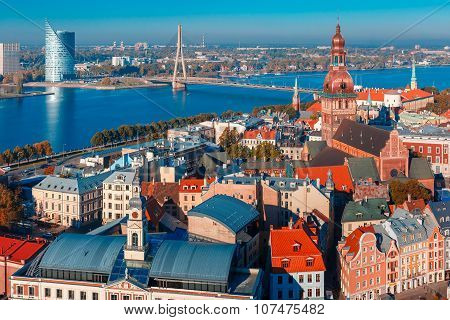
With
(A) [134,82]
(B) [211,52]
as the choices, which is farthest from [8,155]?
(B) [211,52]

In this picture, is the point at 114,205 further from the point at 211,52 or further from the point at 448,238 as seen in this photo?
the point at 211,52

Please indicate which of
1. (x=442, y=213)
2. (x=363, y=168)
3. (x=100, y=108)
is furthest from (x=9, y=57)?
(x=442, y=213)

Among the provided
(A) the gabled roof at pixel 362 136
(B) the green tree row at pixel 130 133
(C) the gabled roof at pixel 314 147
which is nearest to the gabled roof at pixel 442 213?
(A) the gabled roof at pixel 362 136

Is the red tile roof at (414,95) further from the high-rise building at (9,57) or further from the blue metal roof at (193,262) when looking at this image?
the high-rise building at (9,57)

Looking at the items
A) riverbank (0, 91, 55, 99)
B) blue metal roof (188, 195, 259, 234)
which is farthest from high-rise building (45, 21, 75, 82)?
blue metal roof (188, 195, 259, 234)

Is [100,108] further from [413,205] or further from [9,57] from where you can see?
[413,205]

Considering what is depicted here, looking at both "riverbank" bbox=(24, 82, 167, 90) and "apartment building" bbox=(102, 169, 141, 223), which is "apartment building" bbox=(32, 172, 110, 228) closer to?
"apartment building" bbox=(102, 169, 141, 223)

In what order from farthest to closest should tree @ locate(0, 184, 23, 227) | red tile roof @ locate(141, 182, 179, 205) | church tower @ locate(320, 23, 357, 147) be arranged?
church tower @ locate(320, 23, 357, 147) → red tile roof @ locate(141, 182, 179, 205) → tree @ locate(0, 184, 23, 227)
